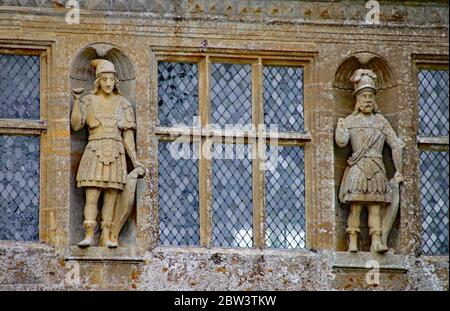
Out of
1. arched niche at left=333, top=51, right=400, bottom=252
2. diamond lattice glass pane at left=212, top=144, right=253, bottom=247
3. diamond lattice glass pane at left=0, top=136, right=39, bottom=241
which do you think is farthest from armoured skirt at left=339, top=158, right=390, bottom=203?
diamond lattice glass pane at left=0, top=136, right=39, bottom=241

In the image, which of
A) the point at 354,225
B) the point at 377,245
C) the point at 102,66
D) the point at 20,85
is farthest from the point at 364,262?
the point at 20,85

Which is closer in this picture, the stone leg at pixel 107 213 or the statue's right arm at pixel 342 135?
the stone leg at pixel 107 213

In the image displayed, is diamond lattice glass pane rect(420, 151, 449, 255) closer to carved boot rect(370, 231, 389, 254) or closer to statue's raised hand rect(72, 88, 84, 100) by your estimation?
carved boot rect(370, 231, 389, 254)

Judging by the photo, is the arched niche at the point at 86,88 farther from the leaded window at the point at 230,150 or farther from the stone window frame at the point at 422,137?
the stone window frame at the point at 422,137

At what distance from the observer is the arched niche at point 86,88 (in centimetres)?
2498

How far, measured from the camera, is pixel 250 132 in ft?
83.6

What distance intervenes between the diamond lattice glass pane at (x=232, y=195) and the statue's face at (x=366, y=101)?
1.17 metres

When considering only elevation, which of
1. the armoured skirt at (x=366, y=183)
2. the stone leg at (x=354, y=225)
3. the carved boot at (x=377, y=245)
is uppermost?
the armoured skirt at (x=366, y=183)

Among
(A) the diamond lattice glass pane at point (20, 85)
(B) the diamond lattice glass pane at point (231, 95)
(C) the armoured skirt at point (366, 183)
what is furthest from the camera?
(B) the diamond lattice glass pane at point (231, 95)

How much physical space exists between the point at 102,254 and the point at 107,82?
1.65 metres

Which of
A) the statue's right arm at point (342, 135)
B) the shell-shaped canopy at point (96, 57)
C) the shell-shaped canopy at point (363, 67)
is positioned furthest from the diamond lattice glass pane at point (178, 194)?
the shell-shaped canopy at point (363, 67)

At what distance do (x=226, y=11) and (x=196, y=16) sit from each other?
31 centimetres

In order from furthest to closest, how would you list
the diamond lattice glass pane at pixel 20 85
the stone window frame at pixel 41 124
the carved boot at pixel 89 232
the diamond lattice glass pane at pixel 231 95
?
1. the diamond lattice glass pane at pixel 231 95
2. the diamond lattice glass pane at pixel 20 85
3. the stone window frame at pixel 41 124
4. the carved boot at pixel 89 232
